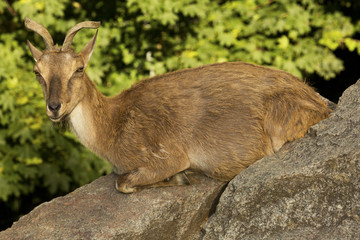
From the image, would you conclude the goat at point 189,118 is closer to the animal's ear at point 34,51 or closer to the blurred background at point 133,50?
the animal's ear at point 34,51

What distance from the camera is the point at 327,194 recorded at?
13.7 ft

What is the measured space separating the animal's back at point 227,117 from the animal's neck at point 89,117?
0.34 metres

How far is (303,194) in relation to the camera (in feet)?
13.9

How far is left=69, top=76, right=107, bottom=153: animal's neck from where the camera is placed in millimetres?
5008

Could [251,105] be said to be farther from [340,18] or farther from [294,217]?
[340,18]

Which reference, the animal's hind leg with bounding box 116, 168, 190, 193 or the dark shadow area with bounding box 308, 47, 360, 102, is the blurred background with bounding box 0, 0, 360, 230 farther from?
the animal's hind leg with bounding box 116, 168, 190, 193

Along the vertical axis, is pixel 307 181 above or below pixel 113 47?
Result: below

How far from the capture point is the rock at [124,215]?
451 centimetres

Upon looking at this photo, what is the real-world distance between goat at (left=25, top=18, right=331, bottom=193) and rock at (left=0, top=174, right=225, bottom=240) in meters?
0.14

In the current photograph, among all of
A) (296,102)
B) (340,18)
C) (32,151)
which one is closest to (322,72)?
(340,18)

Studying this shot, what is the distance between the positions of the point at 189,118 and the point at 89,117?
940 mm

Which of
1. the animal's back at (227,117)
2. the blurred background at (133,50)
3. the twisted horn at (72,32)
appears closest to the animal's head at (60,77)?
the twisted horn at (72,32)

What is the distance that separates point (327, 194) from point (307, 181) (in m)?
0.18

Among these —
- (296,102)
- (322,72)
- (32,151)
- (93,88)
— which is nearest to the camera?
(296,102)
